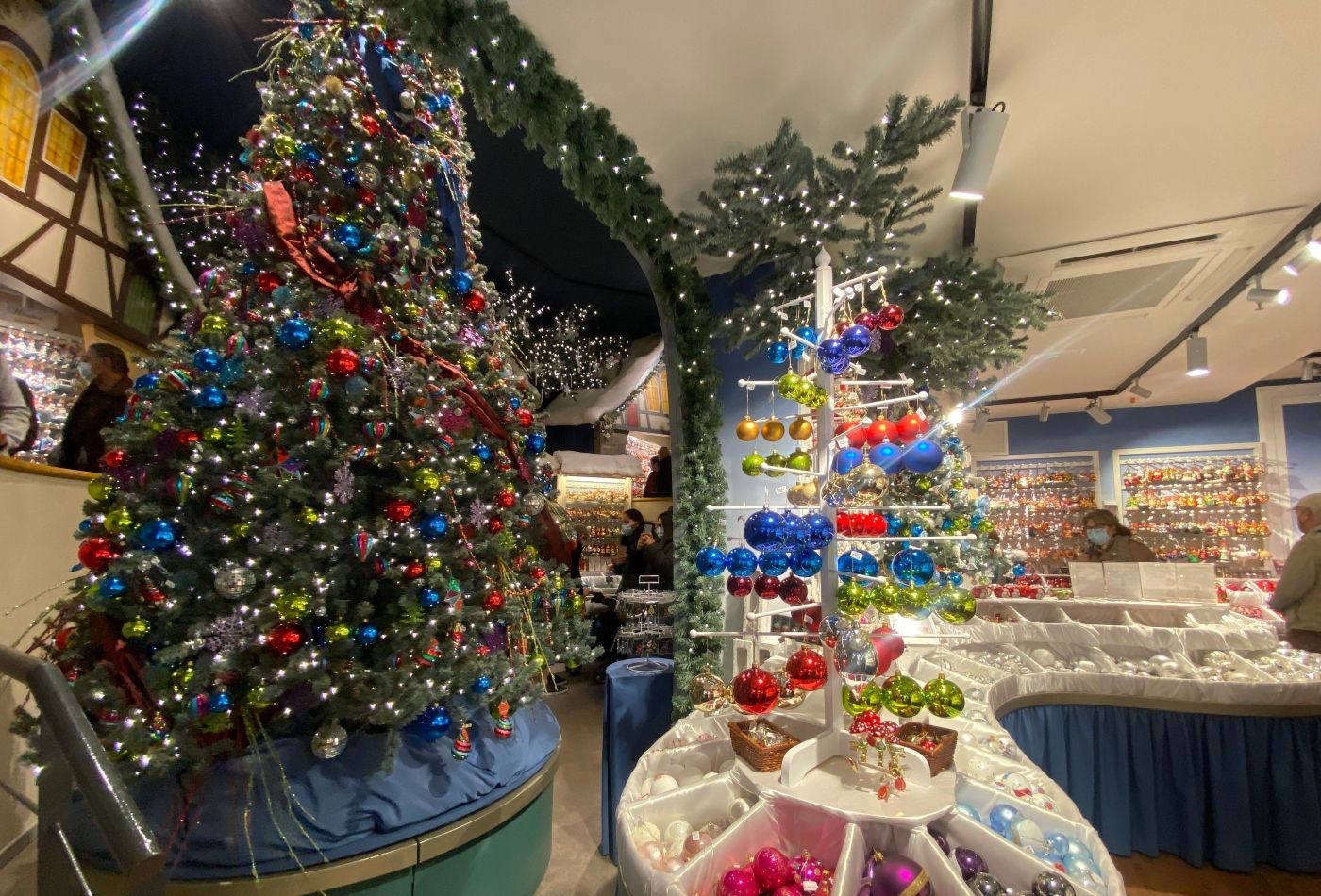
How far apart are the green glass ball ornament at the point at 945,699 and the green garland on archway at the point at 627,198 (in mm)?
1358

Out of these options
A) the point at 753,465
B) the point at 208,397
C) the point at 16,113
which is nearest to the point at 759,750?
the point at 753,465

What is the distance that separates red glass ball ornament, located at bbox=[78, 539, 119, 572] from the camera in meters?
1.56

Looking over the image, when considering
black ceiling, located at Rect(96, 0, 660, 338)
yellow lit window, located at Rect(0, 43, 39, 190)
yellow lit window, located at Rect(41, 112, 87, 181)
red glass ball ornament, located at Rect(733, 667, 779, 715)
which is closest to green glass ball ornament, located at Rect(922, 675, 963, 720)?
red glass ball ornament, located at Rect(733, 667, 779, 715)

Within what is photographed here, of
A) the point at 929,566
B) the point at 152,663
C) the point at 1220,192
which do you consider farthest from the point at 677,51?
the point at 1220,192

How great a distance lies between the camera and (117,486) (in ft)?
5.50

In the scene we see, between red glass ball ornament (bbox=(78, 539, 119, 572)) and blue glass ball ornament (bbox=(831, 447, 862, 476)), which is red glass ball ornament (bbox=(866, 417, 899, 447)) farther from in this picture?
red glass ball ornament (bbox=(78, 539, 119, 572))

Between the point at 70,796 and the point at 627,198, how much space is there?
2.53 meters

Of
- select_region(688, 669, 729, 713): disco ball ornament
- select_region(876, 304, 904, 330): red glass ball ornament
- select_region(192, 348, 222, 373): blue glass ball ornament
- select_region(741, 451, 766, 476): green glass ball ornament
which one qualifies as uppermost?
select_region(876, 304, 904, 330): red glass ball ornament

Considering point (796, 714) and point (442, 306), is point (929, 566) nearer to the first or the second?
point (796, 714)

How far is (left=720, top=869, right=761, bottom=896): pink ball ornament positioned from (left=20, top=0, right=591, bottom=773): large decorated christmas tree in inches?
41.0

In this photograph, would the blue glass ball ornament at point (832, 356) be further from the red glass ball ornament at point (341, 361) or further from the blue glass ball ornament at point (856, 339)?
the red glass ball ornament at point (341, 361)

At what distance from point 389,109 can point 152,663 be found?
2.08 metres

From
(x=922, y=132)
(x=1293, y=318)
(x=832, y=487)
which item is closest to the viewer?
(x=832, y=487)

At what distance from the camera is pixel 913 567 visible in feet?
4.42
